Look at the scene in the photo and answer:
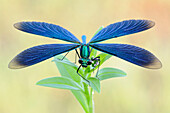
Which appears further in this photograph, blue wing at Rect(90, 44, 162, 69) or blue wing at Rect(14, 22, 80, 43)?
blue wing at Rect(14, 22, 80, 43)

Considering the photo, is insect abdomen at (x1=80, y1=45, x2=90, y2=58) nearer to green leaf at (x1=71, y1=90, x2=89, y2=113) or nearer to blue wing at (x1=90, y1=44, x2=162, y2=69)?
blue wing at (x1=90, y1=44, x2=162, y2=69)

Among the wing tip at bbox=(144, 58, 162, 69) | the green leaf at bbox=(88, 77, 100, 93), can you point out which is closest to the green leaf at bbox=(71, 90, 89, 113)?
the green leaf at bbox=(88, 77, 100, 93)

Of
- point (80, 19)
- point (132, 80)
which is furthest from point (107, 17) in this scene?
point (132, 80)

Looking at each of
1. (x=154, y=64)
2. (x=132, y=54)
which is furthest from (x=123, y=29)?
(x=154, y=64)

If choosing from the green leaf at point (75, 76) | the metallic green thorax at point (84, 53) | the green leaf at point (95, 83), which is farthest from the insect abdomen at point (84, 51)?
the green leaf at point (95, 83)

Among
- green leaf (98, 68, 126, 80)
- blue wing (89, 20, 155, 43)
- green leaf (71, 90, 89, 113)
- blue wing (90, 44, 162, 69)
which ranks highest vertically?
blue wing (89, 20, 155, 43)

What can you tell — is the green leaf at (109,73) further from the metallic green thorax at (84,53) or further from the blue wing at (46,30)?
the blue wing at (46,30)
